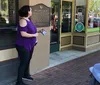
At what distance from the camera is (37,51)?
6074mm

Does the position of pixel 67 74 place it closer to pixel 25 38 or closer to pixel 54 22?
pixel 25 38

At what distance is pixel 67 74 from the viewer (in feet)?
19.9

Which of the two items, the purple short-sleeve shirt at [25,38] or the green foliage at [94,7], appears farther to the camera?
the green foliage at [94,7]

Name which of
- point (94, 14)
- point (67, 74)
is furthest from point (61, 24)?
point (67, 74)

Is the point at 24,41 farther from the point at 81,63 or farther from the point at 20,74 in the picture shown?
the point at 81,63

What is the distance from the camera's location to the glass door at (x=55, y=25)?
8.42 m

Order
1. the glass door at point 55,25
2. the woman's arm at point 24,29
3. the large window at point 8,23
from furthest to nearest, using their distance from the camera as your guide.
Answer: the glass door at point 55,25
the large window at point 8,23
the woman's arm at point 24,29

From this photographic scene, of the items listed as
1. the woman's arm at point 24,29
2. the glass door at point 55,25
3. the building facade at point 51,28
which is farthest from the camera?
the glass door at point 55,25

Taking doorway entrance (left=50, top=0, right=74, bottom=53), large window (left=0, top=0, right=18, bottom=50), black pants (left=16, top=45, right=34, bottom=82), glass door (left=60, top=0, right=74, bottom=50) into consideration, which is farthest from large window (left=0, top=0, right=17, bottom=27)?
glass door (left=60, top=0, right=74, bottom=50)

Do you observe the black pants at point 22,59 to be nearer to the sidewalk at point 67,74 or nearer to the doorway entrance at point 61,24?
the sidewalk at point 67,74

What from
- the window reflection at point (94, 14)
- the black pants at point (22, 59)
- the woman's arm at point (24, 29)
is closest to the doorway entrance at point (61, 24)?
the window reflection at point (94, 14)

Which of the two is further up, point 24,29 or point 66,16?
point 66,16

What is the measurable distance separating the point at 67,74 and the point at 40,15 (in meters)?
1.68

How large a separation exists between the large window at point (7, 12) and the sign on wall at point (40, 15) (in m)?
0.55
